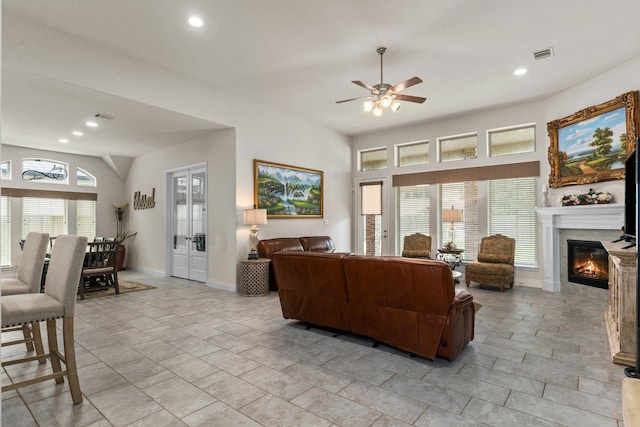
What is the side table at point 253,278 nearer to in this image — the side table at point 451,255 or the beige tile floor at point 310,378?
the beige tile floor at point 310,378

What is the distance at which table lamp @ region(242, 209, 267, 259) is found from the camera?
5992 mm

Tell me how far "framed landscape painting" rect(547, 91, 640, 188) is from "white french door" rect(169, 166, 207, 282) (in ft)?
20.3

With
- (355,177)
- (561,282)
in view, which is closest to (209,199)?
(355,177)

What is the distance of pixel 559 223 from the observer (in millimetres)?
6074

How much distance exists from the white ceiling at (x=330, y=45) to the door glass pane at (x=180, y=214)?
1411 millimetres

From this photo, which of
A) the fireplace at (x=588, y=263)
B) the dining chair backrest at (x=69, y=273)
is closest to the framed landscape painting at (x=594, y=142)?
the fireplace at (x=588, y=263)

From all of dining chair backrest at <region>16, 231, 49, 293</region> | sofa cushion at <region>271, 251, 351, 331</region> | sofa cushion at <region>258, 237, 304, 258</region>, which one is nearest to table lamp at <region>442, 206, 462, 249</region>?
sofa cushion at <region>258, 237, 304, 258</region>

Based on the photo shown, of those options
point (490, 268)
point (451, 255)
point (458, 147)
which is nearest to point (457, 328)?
point (490, 268)

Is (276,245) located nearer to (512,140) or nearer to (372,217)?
(372,217)

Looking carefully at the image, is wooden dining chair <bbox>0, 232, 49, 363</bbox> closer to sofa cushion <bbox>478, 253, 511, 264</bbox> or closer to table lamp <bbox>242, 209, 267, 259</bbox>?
table lamp <bbox>242, 209, 267, 259</bbox>

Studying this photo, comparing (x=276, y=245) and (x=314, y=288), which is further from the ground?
(x=276, y=245)

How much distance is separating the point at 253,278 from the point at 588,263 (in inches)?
211

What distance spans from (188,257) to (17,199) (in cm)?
413

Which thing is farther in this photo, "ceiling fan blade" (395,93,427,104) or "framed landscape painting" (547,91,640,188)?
"framed landscape painting" (547,91,640,188)
